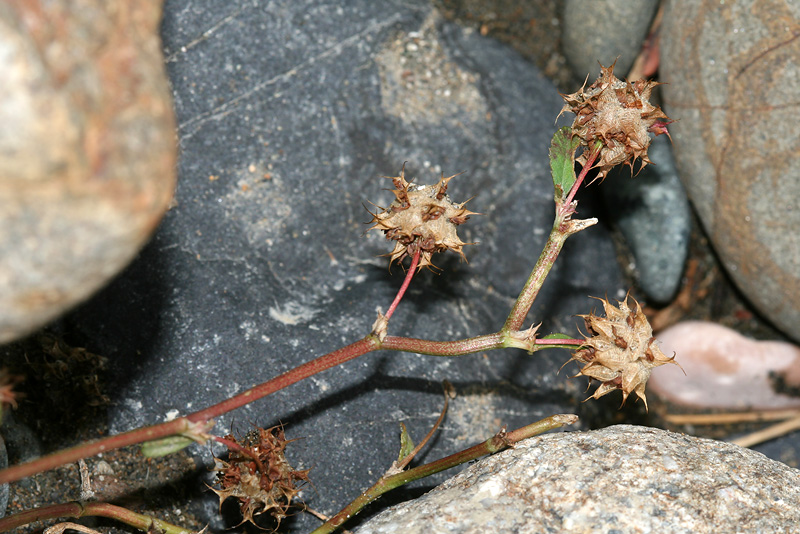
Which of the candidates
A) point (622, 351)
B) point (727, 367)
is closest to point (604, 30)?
point (727, 367)

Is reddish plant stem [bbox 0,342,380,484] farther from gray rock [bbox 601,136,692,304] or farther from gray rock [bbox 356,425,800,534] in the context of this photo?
gray rock [bbox 601,136,692,304]

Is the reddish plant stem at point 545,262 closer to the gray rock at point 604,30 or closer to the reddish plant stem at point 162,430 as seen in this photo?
the reddish plant stem at point 162,430

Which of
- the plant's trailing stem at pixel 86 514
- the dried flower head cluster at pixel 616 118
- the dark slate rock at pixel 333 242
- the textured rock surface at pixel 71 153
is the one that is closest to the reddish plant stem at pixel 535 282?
the dried flower head cluster at pixel 616 118

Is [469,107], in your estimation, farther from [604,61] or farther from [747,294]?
[747,294]

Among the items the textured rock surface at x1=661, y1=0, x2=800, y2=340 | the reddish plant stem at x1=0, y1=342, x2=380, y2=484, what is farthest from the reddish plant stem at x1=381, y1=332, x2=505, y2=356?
the textured rock surface at x1=661, y1=0, x2=800, y2=340

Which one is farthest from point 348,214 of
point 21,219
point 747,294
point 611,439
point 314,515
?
point 747,294
